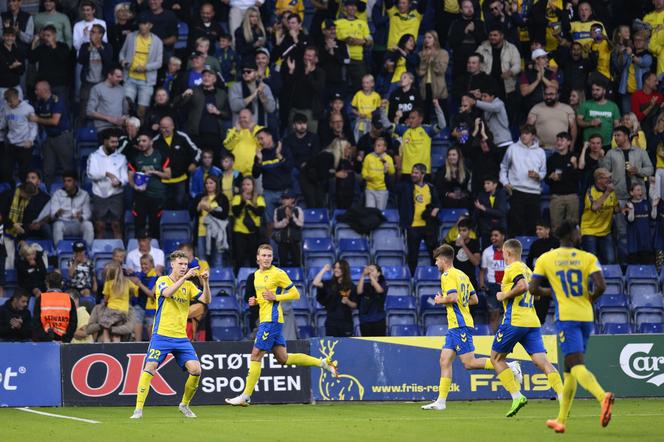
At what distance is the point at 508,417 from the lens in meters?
16.3

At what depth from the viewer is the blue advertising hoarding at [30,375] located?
19.8m

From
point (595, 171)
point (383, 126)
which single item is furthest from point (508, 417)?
point (383, 126)

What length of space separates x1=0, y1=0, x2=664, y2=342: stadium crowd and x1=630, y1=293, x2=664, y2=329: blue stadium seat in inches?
42.2

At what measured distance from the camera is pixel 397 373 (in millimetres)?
20609

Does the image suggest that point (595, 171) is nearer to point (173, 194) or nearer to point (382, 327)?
point (382, 327)

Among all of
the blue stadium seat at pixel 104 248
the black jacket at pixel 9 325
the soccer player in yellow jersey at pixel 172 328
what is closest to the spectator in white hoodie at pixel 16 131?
the blue stadium seat at pixel 104 248

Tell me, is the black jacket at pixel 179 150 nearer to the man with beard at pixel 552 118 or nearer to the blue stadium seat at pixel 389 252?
the blue stadium seat at pixel 389 252

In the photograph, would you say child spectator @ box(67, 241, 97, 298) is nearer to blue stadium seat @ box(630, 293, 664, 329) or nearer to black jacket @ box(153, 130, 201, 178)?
black jacket @ box(153, 130, 201, 178)

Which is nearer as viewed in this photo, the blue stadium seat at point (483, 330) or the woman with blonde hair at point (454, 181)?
the blue stadium seat at point (483, 330)

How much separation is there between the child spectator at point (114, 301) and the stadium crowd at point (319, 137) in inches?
26.9

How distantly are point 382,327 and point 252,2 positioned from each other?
837 cm

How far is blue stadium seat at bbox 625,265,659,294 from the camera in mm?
24266

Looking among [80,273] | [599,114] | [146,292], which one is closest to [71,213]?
[80,273]

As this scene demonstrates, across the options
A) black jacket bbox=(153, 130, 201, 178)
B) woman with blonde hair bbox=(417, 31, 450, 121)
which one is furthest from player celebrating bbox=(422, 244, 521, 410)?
woman with blonde hair bbox=(417, 31, 450, 121)
